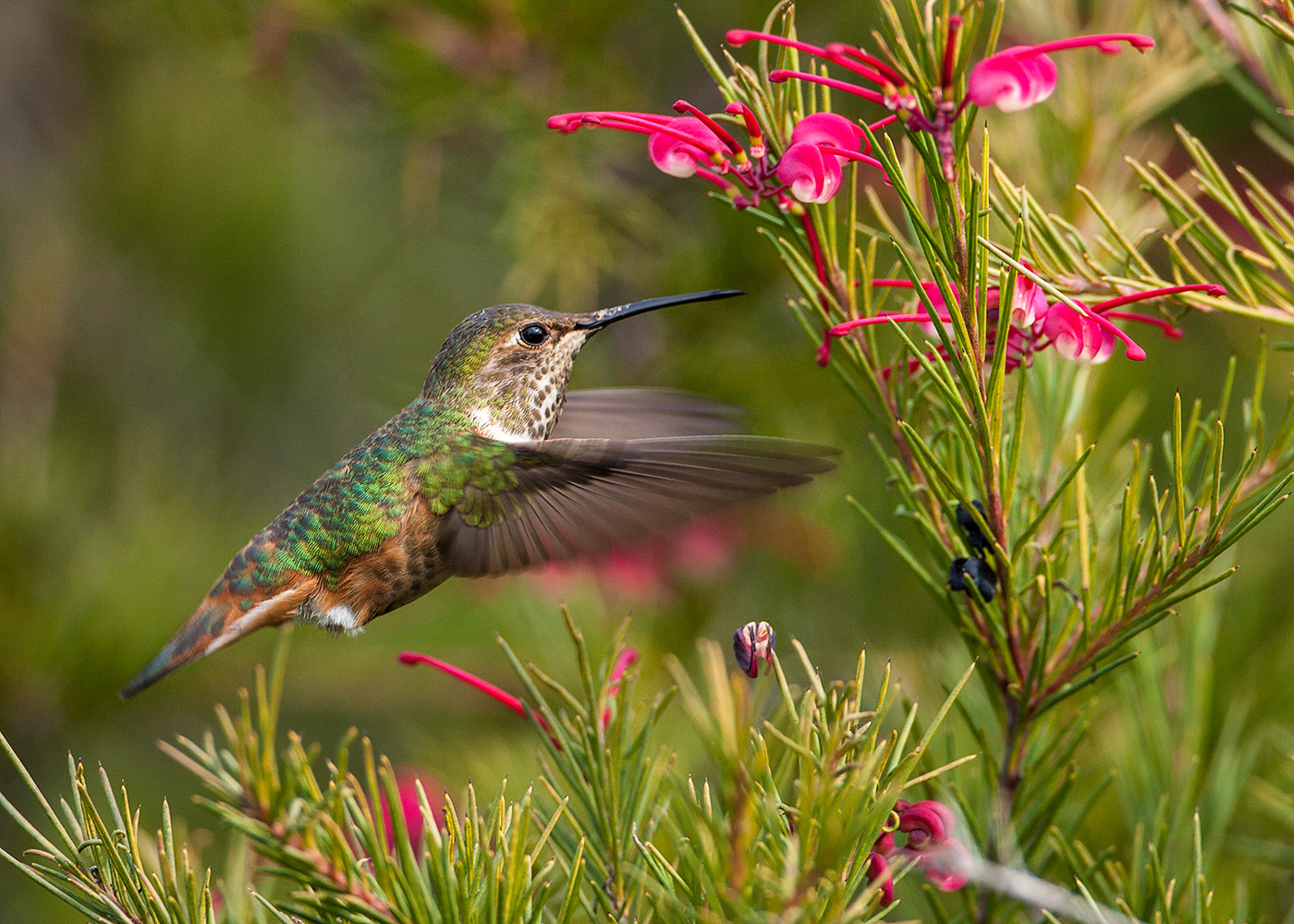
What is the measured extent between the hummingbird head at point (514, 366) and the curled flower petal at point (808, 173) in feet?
1.83

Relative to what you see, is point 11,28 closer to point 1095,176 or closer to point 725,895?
point 1095,176

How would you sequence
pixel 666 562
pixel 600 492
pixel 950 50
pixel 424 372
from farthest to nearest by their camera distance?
1. pixel 424 372
2. pixel 666 562
3. pixel 600 492
4. pixel 950 50

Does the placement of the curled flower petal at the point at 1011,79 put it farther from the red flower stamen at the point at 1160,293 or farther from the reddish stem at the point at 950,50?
the red flower stamen at the point at 1160,293

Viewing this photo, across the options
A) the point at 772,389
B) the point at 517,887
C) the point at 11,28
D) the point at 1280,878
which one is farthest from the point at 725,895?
the point at 11,28

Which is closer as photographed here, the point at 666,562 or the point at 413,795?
the point at 413,795

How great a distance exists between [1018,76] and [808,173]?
0.12 metres

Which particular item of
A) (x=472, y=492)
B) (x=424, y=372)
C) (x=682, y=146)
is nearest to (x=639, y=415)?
(x=472, y=492)

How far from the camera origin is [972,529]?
635 mm

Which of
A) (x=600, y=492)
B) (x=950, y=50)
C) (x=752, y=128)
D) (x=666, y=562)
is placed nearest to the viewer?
(x=950, y=50)

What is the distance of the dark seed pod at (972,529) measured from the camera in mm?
627

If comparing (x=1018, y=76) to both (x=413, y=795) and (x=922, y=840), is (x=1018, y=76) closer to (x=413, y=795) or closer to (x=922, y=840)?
(x=922, y=840)

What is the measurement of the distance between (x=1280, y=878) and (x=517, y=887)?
72 cm

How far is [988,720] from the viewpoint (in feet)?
3.26

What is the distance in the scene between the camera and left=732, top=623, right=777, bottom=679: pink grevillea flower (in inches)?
24.2
